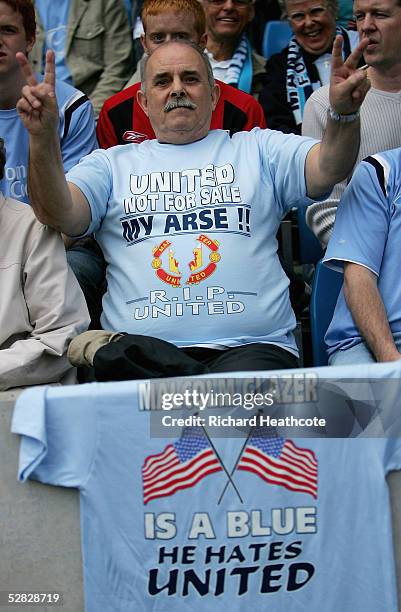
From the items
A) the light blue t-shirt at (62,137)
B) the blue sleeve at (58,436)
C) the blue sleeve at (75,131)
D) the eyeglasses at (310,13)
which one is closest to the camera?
the blue sleeve at (58,436)

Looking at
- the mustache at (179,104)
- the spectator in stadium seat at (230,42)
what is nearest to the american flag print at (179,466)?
the mustache at (179,104)

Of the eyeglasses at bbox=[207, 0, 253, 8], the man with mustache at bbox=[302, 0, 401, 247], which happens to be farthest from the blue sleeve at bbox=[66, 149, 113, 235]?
the eyeglasses at bbox=[207, 0, 253, 8]

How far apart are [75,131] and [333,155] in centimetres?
131

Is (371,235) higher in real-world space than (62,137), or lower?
lower

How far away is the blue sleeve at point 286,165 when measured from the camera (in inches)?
127

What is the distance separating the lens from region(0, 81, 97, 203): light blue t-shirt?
3793mm

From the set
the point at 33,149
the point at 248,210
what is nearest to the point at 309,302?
the point at 248,210

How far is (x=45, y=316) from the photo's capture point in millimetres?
3012

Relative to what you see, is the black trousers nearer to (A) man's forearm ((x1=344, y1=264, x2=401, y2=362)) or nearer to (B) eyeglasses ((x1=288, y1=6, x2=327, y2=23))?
(A) man's forearm ((x1=344, y1=264, x2=401, y2=362))

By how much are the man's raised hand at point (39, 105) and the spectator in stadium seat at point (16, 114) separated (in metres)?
0.89

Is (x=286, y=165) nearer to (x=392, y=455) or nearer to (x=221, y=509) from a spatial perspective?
A: (x=392, y=455)

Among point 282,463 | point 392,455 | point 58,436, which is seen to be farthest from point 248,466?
point 58,436

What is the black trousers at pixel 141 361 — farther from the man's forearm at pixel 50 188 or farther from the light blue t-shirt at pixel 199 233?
the man's forearm at pixel 50 188

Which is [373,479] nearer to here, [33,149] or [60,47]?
[33,149]
